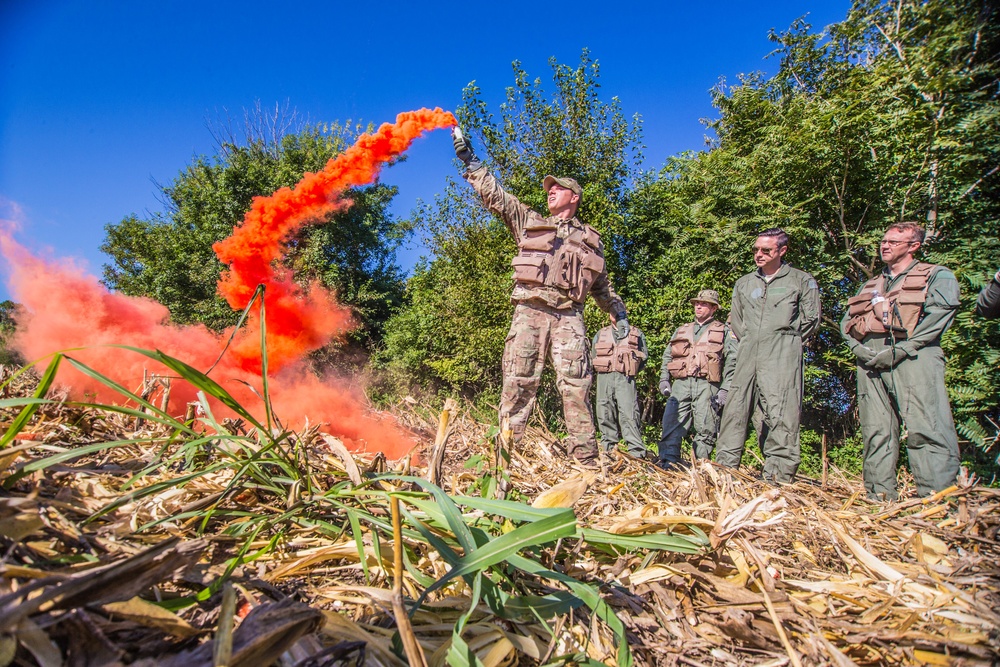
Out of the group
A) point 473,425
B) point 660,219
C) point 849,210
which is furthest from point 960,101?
point 473,425

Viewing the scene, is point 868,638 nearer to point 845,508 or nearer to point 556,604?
point 556,604

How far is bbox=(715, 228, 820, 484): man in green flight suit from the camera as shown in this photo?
483cm

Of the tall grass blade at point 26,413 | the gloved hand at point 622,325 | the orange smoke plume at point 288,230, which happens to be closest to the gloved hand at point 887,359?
the gloved hand at point 622,325

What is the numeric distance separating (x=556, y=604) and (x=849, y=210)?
8958 millimetres

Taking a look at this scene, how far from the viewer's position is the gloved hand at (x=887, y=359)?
169 inches

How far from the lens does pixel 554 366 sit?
507 centimetres

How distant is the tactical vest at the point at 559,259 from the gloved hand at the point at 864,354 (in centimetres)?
242

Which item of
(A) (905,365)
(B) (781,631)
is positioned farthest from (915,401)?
(B) (781,631)

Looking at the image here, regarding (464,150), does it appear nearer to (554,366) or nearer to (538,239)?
(538,239)

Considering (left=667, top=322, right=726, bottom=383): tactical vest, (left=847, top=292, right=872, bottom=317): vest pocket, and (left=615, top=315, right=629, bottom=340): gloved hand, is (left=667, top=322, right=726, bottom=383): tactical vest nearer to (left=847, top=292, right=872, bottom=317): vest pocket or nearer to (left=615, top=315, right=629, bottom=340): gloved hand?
(left=615, top=315, right=629, bottom=340): gloved hand

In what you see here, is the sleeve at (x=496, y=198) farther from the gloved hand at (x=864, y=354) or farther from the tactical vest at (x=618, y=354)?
the gloved hand at (x=864, y=354)

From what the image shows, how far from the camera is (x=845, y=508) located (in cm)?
281

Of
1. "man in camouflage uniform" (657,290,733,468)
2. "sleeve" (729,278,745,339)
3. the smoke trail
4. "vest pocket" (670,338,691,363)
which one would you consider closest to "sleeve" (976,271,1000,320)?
"sleeve" (729,278,745,339)

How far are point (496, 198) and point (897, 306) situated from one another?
3.70 m
